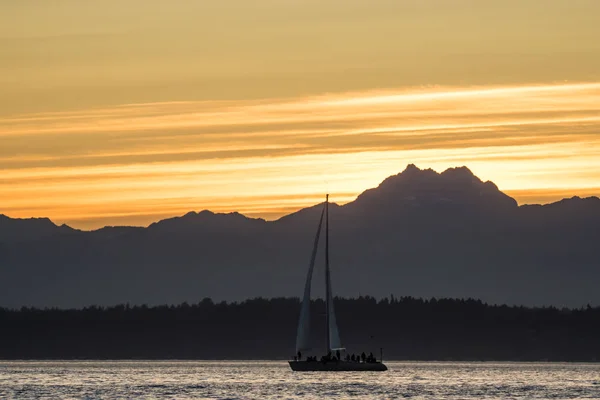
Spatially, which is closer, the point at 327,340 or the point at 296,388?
the point at 296,388

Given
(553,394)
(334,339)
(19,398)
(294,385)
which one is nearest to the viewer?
(19,398)

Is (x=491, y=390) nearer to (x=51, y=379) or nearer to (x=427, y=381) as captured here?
(x=427, y=381)

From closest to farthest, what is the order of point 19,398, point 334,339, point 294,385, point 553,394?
point 19,398 < point 553,394 < point 294,385 < point 334,339

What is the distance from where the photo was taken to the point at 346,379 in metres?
186

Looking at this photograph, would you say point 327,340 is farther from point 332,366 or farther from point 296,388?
point 296,388

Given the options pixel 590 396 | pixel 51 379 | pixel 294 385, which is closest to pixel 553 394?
pixel 590 396

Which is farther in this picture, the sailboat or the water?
the sailboat

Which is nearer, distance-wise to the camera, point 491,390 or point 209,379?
point 491,390

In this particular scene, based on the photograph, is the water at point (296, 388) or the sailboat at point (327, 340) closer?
the water at point (296, 388)

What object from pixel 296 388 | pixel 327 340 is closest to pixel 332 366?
pixel 327 340

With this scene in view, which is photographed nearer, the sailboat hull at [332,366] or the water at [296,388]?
the water at [296,388]

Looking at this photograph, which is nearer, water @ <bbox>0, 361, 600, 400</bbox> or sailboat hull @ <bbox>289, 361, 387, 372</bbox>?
water @ <bbox>0, 361, 600, 400</bbox>

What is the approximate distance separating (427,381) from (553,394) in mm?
31712

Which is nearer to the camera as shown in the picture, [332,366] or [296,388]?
[296,388]
